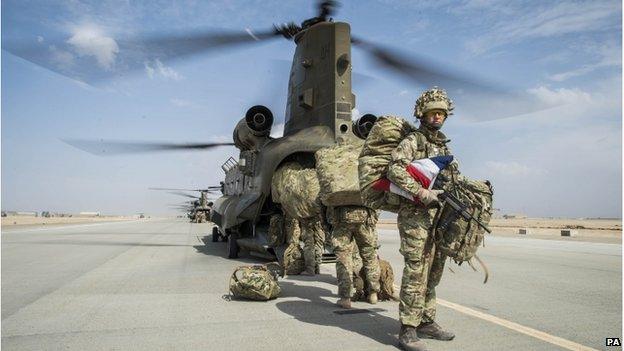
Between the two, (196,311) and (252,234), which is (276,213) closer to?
(252,234)

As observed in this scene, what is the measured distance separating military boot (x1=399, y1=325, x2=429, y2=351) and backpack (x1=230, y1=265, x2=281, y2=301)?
2208mm

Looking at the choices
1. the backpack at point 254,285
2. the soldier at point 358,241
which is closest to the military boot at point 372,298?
the soldier at point 358,241

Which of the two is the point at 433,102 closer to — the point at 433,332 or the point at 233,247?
the point at 433,332

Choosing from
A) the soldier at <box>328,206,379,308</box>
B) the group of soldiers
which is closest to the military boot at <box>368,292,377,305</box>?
the soldier at <box>328,206,379,308</box>

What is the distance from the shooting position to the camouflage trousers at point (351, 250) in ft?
17.2

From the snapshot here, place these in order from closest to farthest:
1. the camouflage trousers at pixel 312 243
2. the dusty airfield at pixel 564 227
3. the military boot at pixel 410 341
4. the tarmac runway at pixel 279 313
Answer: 1. the military boot at pixel 410 341
2. the tarmac runway at pixel 279 313
3. the camouflage trousers at pixel 312 243
4. the dusty airfield at pixel 564 227

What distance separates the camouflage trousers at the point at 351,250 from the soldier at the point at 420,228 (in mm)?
1379

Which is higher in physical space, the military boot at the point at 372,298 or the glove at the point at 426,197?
the glove at the point at 426,197

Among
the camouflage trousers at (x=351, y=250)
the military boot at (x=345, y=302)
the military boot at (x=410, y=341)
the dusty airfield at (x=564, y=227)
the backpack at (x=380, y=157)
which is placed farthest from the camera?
the dusty airfield at (x=564, y=227)

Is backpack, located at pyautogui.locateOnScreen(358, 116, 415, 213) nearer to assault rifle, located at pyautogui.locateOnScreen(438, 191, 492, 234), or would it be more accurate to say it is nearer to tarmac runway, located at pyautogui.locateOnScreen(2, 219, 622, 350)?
assault rifle, located at pyautogui.locateOnScreen(438, 191, 492, 234)

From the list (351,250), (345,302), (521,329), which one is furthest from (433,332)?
(351,250)

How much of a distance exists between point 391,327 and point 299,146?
4.82 metres

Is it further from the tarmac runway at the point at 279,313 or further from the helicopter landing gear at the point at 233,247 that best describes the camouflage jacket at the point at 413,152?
the helicopter landing gear at the point at 233,247

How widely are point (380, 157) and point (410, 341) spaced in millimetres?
1609
